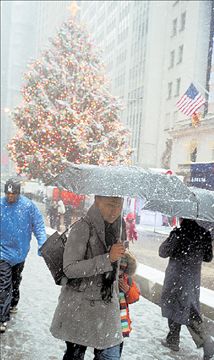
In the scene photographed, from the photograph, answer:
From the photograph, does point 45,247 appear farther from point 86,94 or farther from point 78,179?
point 86,94

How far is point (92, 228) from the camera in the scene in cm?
351

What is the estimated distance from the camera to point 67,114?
30.5 m

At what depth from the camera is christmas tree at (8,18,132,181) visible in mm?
30453

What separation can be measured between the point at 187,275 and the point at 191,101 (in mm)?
16084

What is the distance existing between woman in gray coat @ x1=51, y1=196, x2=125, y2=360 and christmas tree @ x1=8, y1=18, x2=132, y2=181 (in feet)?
85.1

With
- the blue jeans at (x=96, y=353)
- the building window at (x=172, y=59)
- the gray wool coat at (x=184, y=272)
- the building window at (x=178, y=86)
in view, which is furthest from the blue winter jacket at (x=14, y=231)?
the building window at (x=172, y=59)

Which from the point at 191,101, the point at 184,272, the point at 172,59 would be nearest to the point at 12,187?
the point at 184,272

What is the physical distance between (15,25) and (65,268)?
195675 mm

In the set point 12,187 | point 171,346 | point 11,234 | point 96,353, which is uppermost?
point 12,187

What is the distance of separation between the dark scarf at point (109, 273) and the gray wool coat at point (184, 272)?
2.00 m

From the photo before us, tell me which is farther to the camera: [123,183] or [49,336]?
[49,336]

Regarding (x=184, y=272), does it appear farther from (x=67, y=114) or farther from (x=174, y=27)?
(x=174, y=27)

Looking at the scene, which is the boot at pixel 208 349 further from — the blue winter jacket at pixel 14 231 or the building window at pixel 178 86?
the building window at pixel 178 86

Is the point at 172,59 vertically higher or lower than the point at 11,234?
higher
